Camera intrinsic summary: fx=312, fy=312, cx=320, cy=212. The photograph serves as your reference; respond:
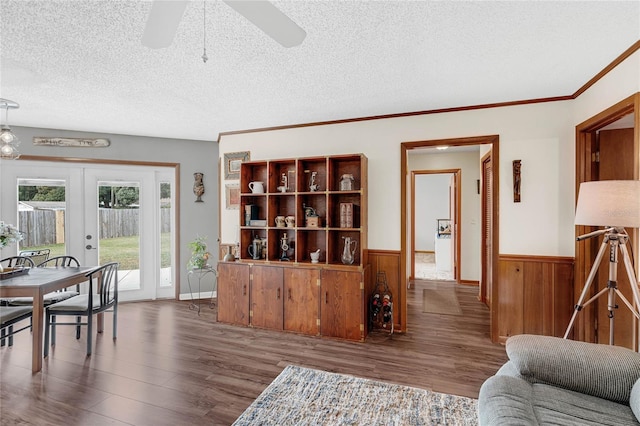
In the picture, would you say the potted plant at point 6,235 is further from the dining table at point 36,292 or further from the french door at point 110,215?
the french door at point 110,215

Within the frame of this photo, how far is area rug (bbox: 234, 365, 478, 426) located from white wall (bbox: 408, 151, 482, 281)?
396 centimetres

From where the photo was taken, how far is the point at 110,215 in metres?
4.76

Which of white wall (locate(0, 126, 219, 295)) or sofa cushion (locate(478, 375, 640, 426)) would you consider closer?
sofa cushion (locate(478, 375, 640, 426))

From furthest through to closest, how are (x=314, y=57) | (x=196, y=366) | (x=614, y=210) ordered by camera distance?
(x=196, y=366) → (x=314, y=57) → (x=614, y=210)

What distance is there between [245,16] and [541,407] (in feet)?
7.40

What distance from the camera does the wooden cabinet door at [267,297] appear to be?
3.71 metres

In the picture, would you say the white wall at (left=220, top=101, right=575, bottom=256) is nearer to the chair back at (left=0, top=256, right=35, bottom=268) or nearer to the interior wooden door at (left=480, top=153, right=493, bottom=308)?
the interior wooden door at (left=480, top=153, right=493, bottom=308)

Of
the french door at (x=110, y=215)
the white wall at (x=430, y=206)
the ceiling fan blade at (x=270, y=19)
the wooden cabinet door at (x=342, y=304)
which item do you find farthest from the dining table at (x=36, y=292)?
the white wall at (x=430, y=206)

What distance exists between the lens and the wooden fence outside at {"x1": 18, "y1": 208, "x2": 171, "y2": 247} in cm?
441

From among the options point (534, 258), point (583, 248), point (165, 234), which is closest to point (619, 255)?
point (583, 248)

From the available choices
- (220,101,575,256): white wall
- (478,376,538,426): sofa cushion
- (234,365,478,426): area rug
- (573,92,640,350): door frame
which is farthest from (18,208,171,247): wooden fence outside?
(573,92,640,350): door frame

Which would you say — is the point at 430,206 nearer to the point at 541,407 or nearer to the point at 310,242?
the point at 310,242

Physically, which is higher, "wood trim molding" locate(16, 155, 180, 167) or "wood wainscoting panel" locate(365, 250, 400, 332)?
"wood trim molding" locate(16, 155, 180, 167)

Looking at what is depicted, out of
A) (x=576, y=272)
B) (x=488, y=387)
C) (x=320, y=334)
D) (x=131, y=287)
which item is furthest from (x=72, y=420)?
(x=576, y=272)
